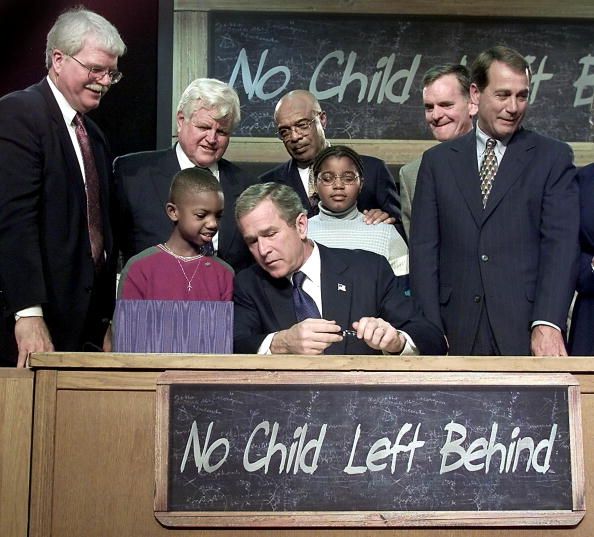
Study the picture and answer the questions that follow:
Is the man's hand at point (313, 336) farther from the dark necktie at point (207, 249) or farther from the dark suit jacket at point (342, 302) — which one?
the dark necktie at point (207, 249)

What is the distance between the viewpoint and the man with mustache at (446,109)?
403 centimetres

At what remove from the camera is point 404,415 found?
2.38 meters

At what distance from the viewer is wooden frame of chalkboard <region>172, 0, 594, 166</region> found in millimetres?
5324

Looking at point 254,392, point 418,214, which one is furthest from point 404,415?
point 418,214

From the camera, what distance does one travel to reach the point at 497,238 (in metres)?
3.27

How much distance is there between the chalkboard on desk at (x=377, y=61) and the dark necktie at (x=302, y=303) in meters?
2.34

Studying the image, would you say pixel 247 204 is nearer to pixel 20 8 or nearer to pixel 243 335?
pixel 243 335

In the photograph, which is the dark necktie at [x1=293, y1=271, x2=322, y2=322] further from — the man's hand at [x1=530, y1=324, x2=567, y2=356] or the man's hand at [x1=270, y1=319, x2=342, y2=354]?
the man's hand at [x1=530, y1=324, x2=567, y2=356]

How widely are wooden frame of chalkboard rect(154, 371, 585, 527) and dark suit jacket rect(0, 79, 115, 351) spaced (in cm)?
77

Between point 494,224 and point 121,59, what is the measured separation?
2.36m

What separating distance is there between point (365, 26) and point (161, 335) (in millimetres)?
3155

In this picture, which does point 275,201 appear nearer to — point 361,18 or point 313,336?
point 313,336

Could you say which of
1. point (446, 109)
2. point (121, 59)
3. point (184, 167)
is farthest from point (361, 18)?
point (184, 167)

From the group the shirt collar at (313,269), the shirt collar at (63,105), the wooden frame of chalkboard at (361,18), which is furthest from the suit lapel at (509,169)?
the wooden frame of chalkboard at (361,18)
